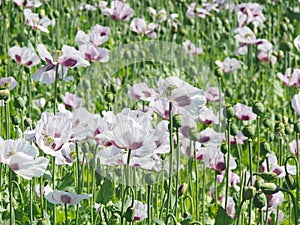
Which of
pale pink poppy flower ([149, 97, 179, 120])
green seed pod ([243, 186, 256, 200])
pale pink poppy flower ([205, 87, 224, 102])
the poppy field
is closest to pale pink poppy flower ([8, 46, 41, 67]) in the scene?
the poppy field

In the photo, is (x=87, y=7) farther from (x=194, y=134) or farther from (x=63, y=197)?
(x=63, y=197)

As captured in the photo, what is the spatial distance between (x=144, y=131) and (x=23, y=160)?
0.25 meters

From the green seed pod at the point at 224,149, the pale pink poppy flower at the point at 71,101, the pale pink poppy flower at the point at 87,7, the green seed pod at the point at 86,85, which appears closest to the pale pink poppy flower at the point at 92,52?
the pale pink poppy flower at the point at 71,101

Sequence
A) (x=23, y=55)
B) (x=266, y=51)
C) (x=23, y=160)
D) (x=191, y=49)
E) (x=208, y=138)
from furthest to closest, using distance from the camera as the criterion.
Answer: (x=191, y=49)
(x=266, y=51)
(x=23, y=55)
(x=208, y=138)
(x=23, y=160)

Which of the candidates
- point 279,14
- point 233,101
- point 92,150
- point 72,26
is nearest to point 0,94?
point 92,150

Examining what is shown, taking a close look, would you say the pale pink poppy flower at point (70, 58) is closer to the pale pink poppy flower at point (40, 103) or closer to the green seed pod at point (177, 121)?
the green seed pod at point (177, 121)

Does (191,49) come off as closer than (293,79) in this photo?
No

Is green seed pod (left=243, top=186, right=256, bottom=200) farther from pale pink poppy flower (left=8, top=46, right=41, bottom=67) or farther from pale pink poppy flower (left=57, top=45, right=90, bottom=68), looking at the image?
pale pink poppy flower (left=8, top=46, right=41, bottom=67)

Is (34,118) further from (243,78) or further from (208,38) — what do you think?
(208,38)

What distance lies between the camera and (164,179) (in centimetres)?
221

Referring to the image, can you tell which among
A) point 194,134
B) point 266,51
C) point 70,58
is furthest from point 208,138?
A: point 266,51

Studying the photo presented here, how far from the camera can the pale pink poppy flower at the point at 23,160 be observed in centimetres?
145

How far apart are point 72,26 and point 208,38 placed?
90 cm

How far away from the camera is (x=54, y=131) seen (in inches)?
64.1
